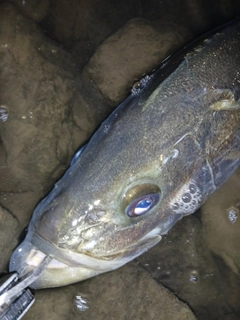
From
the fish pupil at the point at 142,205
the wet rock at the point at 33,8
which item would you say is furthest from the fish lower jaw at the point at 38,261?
the wet rock at the point at 33,8

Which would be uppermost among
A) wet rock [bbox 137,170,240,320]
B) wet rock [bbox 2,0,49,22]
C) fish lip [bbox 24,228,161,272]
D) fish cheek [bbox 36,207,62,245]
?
wet rock [bbox 2,0,49,22]

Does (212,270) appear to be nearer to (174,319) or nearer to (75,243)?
(174,319)

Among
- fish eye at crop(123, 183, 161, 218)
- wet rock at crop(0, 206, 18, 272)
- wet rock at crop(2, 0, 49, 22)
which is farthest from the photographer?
wet rock at crop(2, 0, 49, 22)

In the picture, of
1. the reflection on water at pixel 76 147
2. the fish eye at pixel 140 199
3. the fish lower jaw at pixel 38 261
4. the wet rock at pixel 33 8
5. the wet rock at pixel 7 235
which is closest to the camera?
the fish eye at pixel 140 199

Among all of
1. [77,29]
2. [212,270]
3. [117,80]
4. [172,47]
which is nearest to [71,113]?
[117,80]

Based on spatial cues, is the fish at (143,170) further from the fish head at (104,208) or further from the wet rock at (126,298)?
the wet rock at (126,298)

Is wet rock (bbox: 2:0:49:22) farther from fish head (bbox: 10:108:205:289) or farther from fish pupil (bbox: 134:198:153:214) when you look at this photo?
fish pupil (bbox: 134:198:153:214)

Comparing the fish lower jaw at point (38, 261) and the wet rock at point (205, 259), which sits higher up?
the fish lower jaw at point (38, 261)

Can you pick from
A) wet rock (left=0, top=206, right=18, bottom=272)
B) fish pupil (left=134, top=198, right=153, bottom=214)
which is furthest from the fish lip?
wet rock (left=0, top=206, right=18, bottom=272)
